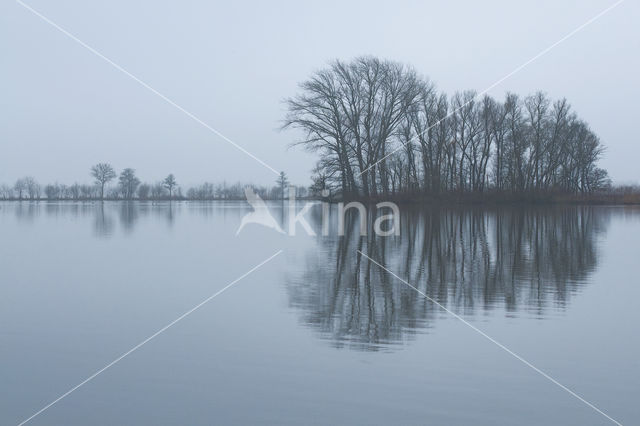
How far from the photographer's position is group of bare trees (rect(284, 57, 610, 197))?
51.1m

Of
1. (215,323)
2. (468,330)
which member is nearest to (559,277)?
(468,330)

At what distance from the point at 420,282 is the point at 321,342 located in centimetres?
449

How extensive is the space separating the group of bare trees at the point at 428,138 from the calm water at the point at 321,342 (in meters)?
38.7

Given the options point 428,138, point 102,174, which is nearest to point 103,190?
point 102,174

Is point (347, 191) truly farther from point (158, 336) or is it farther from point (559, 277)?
point (158, 336)

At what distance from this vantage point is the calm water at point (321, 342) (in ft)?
15.5

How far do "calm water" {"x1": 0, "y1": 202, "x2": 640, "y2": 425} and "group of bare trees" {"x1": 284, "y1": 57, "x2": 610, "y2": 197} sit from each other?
38.7 m

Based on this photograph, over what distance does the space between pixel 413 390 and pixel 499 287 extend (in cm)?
558

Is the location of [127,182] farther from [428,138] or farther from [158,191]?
[428,138]

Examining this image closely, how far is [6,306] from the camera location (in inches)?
339

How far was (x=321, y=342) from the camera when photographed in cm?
659

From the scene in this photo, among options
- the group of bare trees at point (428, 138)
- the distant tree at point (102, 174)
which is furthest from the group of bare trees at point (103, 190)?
the group of bare trees at point (428, 138)

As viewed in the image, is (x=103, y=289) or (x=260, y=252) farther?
(x=260, y=252)

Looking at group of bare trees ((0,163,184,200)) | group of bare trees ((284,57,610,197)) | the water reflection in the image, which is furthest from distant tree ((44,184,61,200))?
the water reflection
